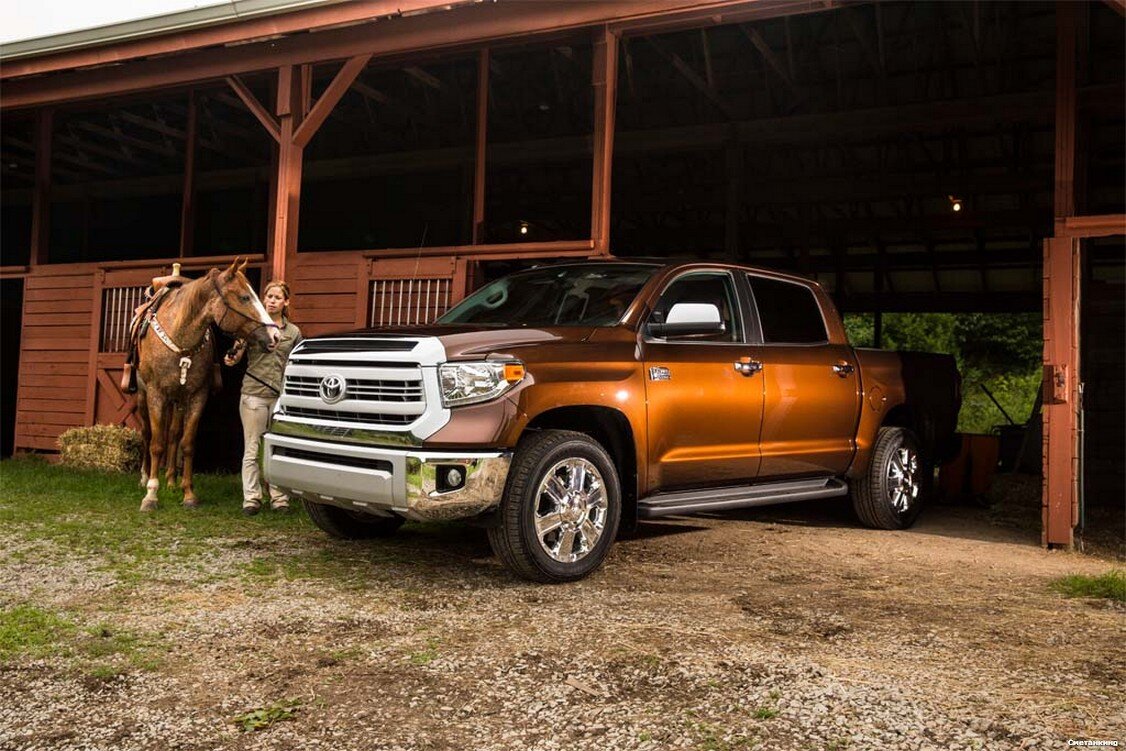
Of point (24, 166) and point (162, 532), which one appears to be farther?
point (24, 166)

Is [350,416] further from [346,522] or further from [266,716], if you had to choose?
[266,716]

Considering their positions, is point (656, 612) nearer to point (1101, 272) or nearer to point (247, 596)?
point (247, 596)

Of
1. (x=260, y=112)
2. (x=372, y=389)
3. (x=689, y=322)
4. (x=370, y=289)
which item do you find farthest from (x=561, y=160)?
(x=372, y=389)

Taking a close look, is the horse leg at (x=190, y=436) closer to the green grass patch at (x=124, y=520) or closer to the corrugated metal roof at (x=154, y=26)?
the green grass patch at (x=124, y=520)

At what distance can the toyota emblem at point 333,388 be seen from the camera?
530cm

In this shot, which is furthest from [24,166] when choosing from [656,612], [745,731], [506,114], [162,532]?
[745,731]

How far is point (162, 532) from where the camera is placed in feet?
22.0

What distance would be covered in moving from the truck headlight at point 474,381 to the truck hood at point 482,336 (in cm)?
7

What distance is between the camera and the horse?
25.1 feet

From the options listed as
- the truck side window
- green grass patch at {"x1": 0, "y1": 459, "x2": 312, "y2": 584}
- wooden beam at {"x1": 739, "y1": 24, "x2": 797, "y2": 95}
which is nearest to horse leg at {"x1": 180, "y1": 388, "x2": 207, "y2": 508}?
green grass patch at {"x1": 0, "y1": 459, "x2": 312, "y2": 584}

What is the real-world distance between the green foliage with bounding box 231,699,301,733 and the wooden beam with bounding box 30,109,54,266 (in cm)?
1050

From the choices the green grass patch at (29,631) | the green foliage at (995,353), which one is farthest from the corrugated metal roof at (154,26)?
the green foliage at (995,353)

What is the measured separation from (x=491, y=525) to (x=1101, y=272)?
18.9 m

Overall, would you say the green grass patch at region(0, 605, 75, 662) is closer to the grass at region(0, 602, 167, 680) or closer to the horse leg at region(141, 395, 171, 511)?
the grass at region(0, 602, 167, 680)
